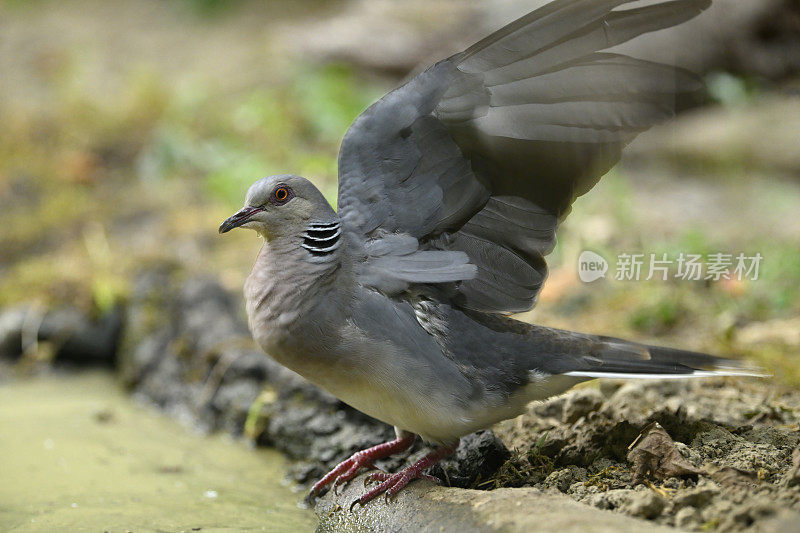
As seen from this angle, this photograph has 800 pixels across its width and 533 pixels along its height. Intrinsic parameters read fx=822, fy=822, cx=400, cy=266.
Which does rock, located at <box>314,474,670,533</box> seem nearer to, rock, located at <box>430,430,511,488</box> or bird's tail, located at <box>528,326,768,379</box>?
rock, located at <box>430,430,511,488</box>

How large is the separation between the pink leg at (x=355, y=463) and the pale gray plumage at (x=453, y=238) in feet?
0.99

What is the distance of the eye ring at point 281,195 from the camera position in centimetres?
275

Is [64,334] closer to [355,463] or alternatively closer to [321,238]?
[355,463]

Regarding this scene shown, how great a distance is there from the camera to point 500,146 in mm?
2633

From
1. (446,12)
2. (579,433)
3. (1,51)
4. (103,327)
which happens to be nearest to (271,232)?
(579,433)

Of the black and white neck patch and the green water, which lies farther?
the green water

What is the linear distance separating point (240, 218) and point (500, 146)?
89 centimetres

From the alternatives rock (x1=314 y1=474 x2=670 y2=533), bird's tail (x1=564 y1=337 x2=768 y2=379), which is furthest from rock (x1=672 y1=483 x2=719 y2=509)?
bird's tail (x1=564 y1=337 x2=768 y2=379)

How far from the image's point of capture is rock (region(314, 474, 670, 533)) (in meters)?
2.09

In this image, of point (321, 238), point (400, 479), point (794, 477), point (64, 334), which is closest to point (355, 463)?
point (400, 479)

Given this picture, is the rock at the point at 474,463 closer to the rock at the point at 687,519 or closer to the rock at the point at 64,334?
the rock at the point at 687,519

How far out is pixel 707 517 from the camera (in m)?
2.15

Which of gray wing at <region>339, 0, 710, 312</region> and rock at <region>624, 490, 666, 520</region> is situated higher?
gray wing at <region>339, 0, 710, 312</region>

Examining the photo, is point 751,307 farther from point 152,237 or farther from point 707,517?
point 152,237
